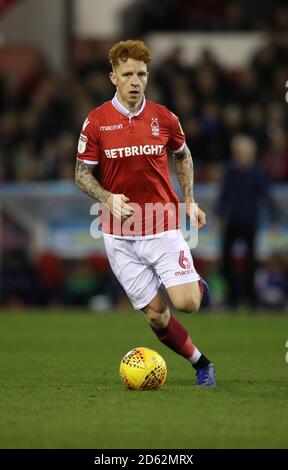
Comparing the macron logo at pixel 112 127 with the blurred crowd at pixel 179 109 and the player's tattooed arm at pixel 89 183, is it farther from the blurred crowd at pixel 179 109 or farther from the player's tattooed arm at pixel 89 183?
the blurred crowd at pixel 179 109

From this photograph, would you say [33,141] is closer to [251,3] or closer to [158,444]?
[251,3]

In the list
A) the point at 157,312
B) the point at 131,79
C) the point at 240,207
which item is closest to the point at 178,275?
the point at 157,312

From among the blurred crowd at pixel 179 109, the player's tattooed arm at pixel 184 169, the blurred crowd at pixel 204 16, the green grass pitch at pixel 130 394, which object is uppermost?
the blurred crowd at pixel 204 16

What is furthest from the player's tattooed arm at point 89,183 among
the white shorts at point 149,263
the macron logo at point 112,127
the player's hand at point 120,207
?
the white shorts at point 149,263

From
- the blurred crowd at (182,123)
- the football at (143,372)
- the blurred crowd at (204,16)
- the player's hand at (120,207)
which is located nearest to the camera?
the player's hand at (120,207)

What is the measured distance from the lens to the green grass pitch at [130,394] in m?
7.20

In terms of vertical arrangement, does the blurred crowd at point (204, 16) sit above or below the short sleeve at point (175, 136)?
above

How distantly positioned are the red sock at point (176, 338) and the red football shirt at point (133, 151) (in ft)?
2.30

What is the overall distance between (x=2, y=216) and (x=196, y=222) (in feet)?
35.0

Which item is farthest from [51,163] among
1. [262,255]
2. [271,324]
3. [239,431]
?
[239,431]

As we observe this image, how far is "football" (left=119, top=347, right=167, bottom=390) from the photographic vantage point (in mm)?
9273

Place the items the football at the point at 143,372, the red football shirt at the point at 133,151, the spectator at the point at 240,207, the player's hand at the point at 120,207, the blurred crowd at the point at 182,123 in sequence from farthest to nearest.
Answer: the blurred crowd at the point at 182,123
the spectator at the point at 240,207
the red football shirt at the point at 133,151
the football at the point at 143,372
the player's hand at the point at 120,207

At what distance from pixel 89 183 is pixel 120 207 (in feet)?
1.61

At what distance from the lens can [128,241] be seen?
31.9ft
